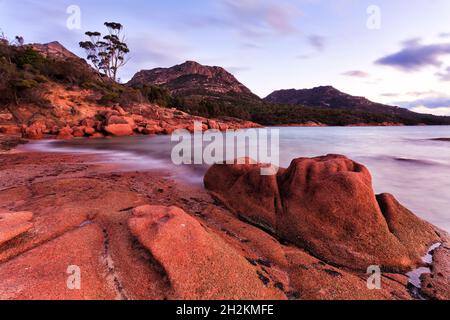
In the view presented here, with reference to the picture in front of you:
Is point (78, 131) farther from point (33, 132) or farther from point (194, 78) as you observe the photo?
point (194, 78)

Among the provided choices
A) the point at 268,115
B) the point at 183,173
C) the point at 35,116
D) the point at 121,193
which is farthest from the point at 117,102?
the point at 268,115

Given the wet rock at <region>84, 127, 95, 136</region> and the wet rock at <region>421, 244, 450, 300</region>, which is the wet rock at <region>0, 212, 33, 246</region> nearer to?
the wet rock at <region>421, 244, 450, 300</region>

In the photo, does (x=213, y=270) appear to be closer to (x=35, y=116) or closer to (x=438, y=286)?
(x=438, y=286)

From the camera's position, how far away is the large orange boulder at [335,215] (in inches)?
136

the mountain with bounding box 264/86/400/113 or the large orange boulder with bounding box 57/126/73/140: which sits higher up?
the mountain with bounding box 264/86/400/113

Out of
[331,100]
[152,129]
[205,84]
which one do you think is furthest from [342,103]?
[152,129]

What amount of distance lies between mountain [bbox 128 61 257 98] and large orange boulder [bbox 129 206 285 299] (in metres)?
133

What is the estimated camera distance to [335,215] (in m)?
3.85

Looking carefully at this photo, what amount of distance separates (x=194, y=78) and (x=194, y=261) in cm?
16365

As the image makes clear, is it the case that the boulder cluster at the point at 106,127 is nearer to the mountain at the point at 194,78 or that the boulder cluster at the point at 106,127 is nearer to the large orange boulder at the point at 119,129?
the large orange boulder at the point at 119,129

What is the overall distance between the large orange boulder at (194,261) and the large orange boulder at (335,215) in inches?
53.6

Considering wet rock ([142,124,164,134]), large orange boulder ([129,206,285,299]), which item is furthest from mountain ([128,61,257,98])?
large orange boulder ([129,206,285,299])

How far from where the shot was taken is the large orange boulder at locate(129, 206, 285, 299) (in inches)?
94.6
